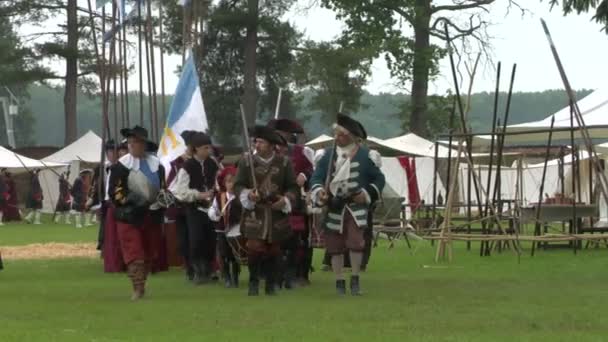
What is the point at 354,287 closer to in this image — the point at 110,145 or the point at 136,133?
the point at 136,133

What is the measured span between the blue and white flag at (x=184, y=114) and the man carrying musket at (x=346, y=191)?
4675mm

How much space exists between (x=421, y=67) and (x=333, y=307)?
3722 centimetres

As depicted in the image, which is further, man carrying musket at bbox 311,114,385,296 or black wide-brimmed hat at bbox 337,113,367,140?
black wide-brimmed hat at bbox 337,113,367,140

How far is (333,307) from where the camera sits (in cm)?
1191

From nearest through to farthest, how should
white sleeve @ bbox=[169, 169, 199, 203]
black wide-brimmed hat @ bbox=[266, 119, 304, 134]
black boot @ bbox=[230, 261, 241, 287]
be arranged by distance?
1. black boot @ bbox=[230, 261, 241, 287]
2. black wide-brimmed hat @ bbox=[266, 119, 304, 134]
3. white sleeve @ bbox=[169, 169, 199, 203]

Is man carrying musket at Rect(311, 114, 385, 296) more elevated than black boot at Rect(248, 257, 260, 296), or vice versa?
man carrying musket at Rect(311, 114, 385, 296)

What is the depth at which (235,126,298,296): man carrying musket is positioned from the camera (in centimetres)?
1330

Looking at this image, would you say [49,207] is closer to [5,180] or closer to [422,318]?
[5,180]

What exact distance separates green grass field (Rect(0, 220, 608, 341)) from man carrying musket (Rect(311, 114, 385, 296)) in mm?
464

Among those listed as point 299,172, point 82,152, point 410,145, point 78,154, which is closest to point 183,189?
point 299,172

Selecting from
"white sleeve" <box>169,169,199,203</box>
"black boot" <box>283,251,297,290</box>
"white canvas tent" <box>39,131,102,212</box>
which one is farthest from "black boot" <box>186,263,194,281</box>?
"white canvas tent" <box>39,131,102,212</box>

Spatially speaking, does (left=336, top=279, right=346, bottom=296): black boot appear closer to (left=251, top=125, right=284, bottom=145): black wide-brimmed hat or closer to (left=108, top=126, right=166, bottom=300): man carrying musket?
(left=251, top=125, right=284, bottom=145): black wide-brimmed hat

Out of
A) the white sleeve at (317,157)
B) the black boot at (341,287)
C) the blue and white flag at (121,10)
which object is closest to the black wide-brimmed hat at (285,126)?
the white sleeve at (317,157)

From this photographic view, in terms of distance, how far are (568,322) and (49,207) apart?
42.5 m
